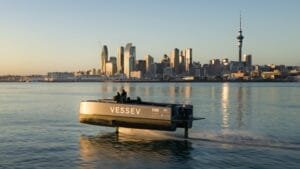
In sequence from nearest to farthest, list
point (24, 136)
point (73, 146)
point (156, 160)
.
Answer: point (156, 160) → point (73, 146) → point (24, 136)

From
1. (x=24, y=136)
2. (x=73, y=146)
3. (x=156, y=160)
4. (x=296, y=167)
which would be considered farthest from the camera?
(x=24, y=136)

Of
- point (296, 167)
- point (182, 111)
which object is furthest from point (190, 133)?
point (296, 167)

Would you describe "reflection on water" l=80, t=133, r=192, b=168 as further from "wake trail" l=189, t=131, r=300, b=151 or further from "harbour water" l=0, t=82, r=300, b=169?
"wake trail" l=189, t=131, r=300, b=151

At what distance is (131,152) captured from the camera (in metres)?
24.4

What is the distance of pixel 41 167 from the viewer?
20.6m

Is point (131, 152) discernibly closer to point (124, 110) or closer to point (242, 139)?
point (124, 110)

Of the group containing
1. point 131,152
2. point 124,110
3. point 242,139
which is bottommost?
point 131,152

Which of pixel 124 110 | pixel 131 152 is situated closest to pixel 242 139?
pixel 124 110

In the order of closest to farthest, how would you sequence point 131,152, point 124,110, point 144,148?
point 131,152 < point 144,148 < point 124,110

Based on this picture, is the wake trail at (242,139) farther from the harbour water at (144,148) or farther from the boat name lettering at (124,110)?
the boat name lettering at (124,110)

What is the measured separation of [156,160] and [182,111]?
19.9ft

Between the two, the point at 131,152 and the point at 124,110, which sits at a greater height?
the point at 124,110

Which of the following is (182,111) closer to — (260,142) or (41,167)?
(260,142)

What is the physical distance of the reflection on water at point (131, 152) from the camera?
70.9 feet
